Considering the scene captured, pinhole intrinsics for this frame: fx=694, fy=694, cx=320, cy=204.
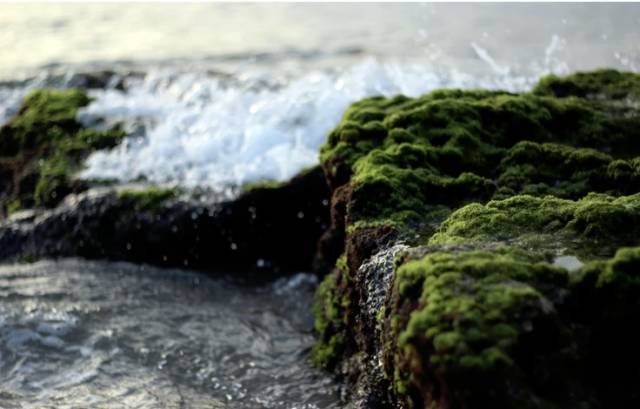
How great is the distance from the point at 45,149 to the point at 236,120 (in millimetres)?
3013

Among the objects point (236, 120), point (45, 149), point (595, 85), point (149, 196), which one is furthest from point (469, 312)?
point (45, 149)

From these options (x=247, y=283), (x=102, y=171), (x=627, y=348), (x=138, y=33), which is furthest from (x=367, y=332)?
(x=138, y=33)

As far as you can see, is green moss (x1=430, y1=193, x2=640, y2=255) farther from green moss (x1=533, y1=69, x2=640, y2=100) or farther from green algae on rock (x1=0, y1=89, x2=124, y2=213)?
green algae on rock (x1=0, y1=89, x2=124, y2=213)

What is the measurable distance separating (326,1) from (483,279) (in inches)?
851

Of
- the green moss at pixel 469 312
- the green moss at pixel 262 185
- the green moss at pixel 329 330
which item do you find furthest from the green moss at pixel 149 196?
the green moss at pixel 469 312

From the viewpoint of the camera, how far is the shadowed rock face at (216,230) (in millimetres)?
9047

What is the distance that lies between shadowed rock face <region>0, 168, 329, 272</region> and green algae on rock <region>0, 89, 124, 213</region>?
1.10 m

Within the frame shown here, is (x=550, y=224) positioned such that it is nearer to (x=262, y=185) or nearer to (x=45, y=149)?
(x=262, y=185)

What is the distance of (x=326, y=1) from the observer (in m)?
24.2

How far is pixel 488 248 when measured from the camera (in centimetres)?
433

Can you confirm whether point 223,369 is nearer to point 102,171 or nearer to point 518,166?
point 518,166

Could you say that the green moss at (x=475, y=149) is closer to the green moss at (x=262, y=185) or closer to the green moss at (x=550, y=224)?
the green moss at (x=550, y=224)

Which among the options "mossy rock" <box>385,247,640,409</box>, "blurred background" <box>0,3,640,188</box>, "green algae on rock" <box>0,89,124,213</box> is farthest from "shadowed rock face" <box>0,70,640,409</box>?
"blurred background" <box>0,3,640,188</box>

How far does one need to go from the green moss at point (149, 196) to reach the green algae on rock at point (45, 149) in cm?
104
